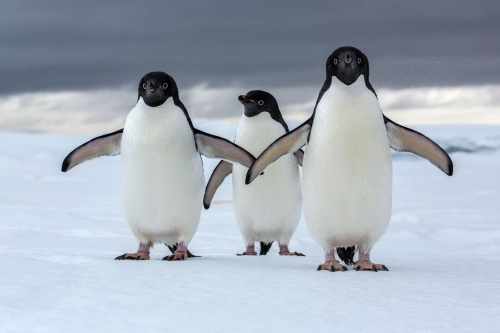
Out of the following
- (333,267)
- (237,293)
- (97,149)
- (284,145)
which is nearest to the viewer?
(237,293)

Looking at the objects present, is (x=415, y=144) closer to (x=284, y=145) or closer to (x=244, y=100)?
(x=284, y=145)

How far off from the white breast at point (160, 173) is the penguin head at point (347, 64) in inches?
38.6

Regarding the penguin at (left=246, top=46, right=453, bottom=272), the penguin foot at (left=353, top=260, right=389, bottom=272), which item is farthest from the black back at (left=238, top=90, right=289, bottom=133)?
the penguin foot at (left=353, top=260, right=389, bottom=272)

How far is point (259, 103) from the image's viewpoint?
5.12 meters

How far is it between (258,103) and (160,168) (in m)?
1.08

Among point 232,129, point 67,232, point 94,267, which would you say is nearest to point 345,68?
point 94,267

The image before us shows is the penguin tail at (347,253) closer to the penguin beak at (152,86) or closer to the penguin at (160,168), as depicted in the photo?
the penguin at (160,168)

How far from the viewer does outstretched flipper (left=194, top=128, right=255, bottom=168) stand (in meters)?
4.52

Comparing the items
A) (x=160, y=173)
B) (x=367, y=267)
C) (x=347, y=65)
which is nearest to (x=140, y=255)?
(x=160, y=173)

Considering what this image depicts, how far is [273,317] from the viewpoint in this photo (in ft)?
8.52

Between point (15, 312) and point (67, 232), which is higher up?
point (67, 232)

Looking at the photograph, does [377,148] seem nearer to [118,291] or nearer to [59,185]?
[118,291]

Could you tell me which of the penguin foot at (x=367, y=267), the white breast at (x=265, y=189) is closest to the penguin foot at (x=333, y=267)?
the penguin foot at (x=367, y=267)

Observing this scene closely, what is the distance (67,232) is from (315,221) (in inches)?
180
